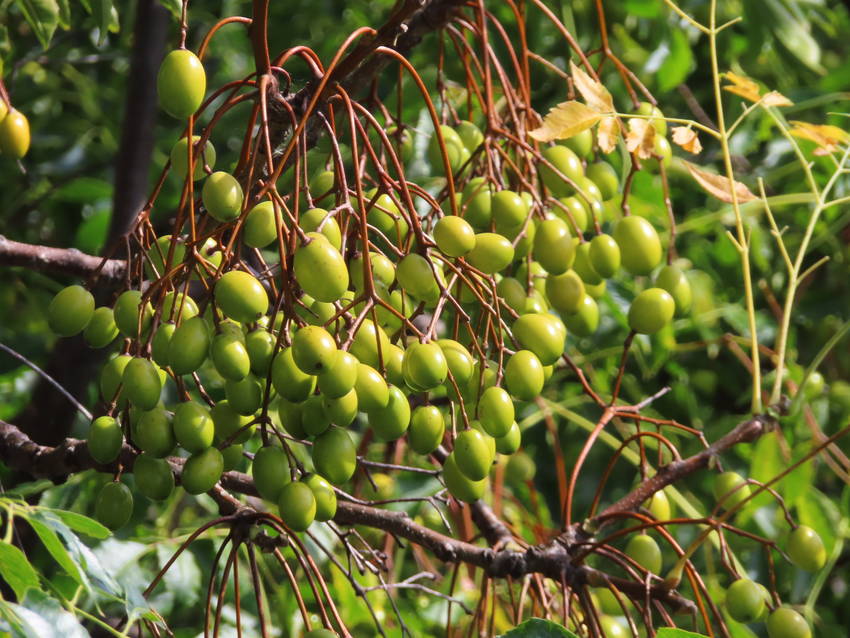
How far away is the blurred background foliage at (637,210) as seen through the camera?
1794mm

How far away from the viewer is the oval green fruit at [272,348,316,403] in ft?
2.84

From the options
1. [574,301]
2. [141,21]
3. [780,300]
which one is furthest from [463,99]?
[780,300]

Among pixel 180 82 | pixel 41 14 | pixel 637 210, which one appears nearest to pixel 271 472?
pixel 180 82

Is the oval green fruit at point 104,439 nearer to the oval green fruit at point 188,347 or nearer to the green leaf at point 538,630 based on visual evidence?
the oval green fruit at point 188,347

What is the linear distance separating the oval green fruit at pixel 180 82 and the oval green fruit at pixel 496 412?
37 centimetres

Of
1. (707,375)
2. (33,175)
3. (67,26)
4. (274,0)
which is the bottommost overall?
(707,375)

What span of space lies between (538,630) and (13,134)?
0.85 m

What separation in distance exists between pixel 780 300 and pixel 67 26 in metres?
1.69

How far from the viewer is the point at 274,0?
224cm

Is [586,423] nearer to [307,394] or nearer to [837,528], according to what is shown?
[837,528]

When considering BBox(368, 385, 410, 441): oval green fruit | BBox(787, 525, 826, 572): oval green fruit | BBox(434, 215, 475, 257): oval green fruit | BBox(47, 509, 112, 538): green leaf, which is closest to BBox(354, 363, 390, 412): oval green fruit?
BBox(368, 385, 410, 441): oval green fruit

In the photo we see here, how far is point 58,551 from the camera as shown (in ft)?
2.64

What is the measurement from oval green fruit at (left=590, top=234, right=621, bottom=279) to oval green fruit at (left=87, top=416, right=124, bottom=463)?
0.52 m

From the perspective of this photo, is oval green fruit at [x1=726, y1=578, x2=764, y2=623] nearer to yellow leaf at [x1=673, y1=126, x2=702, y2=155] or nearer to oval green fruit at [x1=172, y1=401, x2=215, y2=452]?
yellow leaf at [x1=673, y1=126, x2=702, y2=155]
